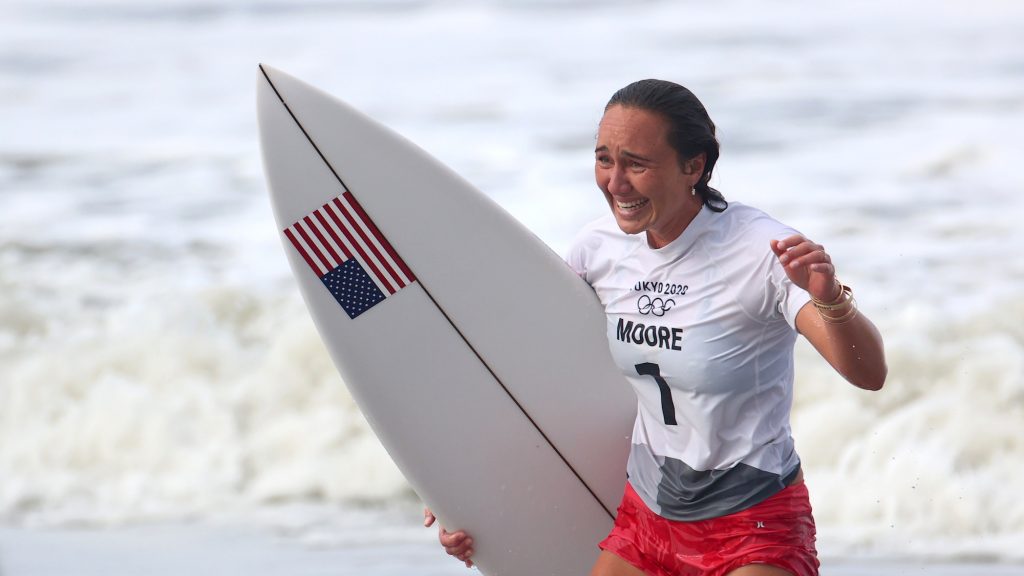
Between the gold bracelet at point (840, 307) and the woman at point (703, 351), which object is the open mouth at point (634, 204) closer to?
the woman at point (703, 351)

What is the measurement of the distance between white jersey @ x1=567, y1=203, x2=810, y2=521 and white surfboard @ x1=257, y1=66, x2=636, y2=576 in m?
0.35

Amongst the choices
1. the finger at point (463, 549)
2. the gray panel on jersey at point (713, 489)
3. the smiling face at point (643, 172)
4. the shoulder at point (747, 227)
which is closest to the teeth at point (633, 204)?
the smiling face at point (643, 172)

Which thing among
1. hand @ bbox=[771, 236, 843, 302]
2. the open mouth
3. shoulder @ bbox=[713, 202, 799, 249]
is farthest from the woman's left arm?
the open mouth

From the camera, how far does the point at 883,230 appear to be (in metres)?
6.69

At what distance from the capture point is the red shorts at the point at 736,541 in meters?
1.74

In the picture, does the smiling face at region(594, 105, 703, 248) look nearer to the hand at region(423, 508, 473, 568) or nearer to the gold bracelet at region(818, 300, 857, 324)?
the gold bracelet at region(818, 300, 857, 324)

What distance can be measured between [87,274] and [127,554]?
311 centimetres

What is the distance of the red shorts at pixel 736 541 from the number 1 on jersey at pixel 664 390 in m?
0.14

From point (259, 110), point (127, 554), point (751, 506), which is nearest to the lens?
point (751, 506)

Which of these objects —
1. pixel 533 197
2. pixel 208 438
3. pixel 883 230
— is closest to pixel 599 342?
pixel 208 438

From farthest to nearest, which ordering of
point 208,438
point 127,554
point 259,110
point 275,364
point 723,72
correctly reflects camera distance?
point 723,72, point 275,364, point 208,438, point 127,554, point 259,110

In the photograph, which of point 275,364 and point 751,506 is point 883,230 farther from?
point 751,506

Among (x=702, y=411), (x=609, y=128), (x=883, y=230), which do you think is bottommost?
(x=883, y=230)

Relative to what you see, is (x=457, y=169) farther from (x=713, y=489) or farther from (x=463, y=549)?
(x=713, y=489)
